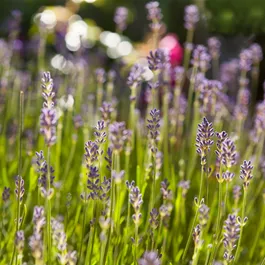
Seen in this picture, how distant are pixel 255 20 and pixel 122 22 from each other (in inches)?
73.3

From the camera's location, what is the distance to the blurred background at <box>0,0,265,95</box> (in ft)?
14.9

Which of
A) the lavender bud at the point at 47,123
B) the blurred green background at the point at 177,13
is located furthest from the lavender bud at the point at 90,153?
the blurred green background at the point at 177,13

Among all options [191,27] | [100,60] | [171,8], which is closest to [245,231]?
[191,27]

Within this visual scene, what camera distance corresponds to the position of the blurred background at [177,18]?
454 cm

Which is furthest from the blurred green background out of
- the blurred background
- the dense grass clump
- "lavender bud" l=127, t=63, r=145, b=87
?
"lavender bud" l=127, t=63, r=145, b=87

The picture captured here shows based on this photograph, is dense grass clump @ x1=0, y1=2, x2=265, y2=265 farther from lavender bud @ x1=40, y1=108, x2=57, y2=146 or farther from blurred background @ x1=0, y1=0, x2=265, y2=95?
blurred background @ x1=0, y1=0, x2=265, y2=95

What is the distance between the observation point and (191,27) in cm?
258

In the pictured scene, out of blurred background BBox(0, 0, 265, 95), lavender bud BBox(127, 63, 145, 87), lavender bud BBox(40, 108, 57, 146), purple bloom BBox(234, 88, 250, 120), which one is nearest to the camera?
lavender bud BBox(40, 108, 57, 146)

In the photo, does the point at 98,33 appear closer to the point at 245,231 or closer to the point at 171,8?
the point at 171,8

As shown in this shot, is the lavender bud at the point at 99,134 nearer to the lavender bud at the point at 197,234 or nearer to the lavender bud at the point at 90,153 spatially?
the lavender bud at the point at 90,153

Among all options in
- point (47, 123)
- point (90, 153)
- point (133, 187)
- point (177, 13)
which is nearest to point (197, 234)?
point (133, 187)

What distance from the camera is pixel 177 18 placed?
19.2ft

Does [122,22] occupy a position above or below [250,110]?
above

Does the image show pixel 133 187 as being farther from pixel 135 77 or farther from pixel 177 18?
pixel 177 18
